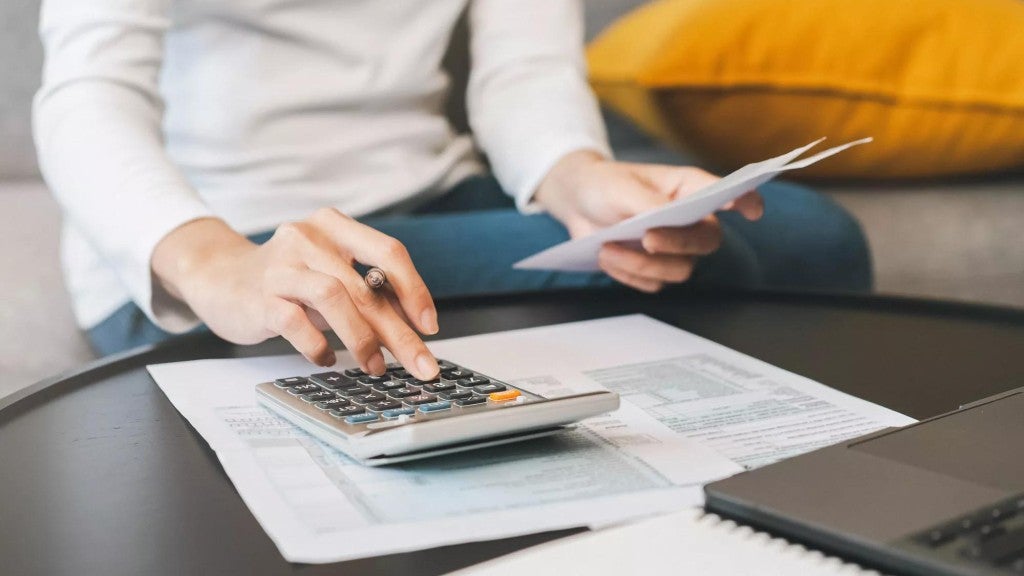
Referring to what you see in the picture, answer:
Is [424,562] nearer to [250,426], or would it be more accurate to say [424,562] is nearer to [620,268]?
[250,426]

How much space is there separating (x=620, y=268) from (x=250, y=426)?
1.05 feet

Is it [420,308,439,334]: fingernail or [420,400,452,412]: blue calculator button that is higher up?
[420,308,439,334]: fingernail

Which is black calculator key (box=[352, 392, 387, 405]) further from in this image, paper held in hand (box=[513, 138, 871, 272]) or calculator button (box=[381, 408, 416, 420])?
paper held in hand (box=[513, 138, 871, 272])

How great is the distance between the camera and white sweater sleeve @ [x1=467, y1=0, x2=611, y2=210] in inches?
36.5

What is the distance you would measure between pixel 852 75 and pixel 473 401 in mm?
879

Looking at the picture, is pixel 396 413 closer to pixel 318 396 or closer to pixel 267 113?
pixel 318 396

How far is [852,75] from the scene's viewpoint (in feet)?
3.82

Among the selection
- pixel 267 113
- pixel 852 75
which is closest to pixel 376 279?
pixel 267 113

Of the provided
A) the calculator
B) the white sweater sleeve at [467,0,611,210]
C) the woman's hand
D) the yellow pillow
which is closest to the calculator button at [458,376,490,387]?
the calculator

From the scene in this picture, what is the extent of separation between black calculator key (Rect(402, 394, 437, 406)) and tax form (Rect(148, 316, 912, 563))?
3 centimetres

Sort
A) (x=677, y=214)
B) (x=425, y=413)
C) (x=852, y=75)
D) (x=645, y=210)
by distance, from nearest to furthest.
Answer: (x=425, y=413) < (x=677, y=214) < (x=645, y=210) < (x=852, y=75)

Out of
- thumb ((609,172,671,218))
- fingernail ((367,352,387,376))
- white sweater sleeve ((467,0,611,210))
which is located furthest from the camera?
white sweater sleeve ((467,0,611,210))

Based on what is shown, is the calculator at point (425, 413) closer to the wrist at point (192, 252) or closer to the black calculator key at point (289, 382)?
the black calculator key at point (289, 382)

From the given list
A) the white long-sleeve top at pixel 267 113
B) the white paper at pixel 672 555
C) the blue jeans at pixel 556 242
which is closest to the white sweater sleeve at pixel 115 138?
the white long-sleeve top at pixel 267 113
